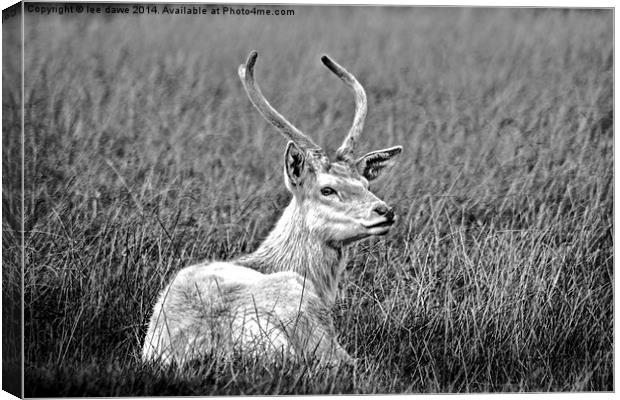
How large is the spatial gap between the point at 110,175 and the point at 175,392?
154cm

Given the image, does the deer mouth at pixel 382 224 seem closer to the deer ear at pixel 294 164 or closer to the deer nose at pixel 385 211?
the deer nose at pixel 385 211

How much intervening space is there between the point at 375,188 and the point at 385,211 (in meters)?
0.76

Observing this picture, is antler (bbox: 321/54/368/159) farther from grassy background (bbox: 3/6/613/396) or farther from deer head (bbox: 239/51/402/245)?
grassy background (bbox: 3/6/613/396)

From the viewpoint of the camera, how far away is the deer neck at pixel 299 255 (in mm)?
10148

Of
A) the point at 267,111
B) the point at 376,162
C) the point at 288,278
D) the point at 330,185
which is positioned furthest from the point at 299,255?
the point at 267,111

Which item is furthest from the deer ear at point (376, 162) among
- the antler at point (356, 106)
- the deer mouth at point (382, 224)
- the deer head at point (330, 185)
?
the deer mouth at point (382, 224)

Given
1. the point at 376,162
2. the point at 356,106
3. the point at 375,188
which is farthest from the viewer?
the point at 375,188

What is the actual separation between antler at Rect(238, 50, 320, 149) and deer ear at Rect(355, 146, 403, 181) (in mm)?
352

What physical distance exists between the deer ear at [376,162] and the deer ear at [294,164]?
0.41m

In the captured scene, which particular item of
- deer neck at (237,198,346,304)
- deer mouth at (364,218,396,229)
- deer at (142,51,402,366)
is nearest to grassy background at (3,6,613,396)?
deer at (142,51,402,366)

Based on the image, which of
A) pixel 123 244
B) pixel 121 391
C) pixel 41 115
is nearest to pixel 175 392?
Answer: pixel 121 391

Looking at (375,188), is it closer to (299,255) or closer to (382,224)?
(382,224)

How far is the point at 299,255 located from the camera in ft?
33.3

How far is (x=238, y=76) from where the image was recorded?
10.7 meters
